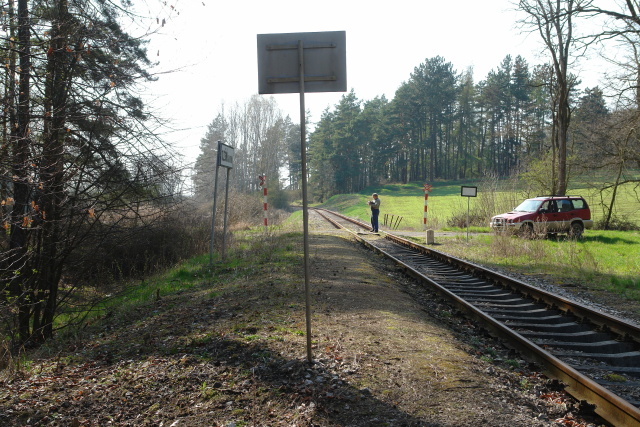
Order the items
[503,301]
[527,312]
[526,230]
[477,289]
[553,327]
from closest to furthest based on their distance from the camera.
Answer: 1. [553,327]
2. [527,312]
3. [503,301]
4. [477,289]
5. [526,230]

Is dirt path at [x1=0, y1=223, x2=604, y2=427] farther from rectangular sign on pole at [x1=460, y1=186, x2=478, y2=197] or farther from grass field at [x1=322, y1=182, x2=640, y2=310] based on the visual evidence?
rectangular sign on pole at [x1=460, y1=186, x2=478, y2=197]

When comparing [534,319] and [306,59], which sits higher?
[306,59]

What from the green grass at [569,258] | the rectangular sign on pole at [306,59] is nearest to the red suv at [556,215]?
the green grass at [569,258]

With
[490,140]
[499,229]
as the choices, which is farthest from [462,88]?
[499,229]

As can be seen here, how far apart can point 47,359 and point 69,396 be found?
1.98m

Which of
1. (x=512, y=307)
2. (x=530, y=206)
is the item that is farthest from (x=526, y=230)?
(x=512, y=307)

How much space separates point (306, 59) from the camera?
468 cm

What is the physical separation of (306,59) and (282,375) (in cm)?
293

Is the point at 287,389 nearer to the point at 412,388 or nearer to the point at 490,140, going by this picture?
the point at 412,388

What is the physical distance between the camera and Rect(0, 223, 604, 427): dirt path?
3.68 m

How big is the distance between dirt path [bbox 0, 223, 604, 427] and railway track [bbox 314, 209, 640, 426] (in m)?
0.24

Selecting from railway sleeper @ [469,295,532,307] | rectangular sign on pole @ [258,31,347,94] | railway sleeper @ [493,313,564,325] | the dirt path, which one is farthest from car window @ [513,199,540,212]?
rectangular sign on pole @ [258,31,347,94]

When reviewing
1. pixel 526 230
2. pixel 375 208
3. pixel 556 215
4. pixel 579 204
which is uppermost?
pixel 579 204

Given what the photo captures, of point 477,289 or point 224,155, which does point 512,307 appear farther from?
point 224,155
